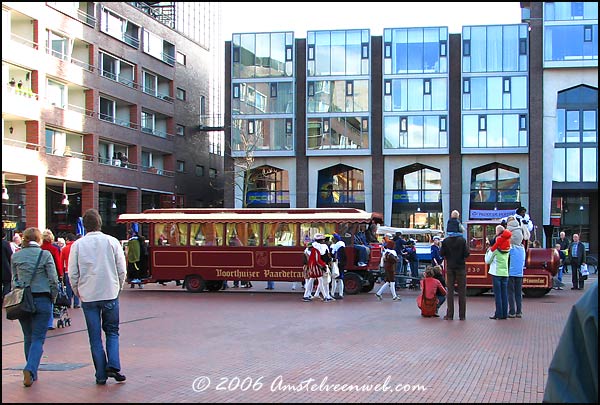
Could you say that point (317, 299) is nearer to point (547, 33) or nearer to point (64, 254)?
point (64, 254)

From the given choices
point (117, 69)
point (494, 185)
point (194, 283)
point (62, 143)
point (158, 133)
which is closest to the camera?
point (194, 283)

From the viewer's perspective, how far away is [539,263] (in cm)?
1927

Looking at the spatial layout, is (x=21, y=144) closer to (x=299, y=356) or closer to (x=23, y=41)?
(x=23, y=41)

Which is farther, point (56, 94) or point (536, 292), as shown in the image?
point (56, 94)

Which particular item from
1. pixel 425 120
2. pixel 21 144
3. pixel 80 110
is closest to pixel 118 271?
pixel 21 144

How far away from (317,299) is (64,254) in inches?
282

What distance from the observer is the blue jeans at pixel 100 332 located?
24.5 feet

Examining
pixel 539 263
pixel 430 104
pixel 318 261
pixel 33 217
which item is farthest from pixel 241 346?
pixel 430 104

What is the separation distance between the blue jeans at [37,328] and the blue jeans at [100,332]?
632 mm

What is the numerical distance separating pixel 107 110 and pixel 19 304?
43.9 meters

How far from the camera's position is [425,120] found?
2084 inches

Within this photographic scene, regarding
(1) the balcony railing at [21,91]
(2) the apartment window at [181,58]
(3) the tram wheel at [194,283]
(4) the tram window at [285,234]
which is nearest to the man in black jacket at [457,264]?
(4) the tram window at [285,234]

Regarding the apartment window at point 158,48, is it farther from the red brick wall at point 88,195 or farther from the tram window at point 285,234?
the tram window at point 285,234
